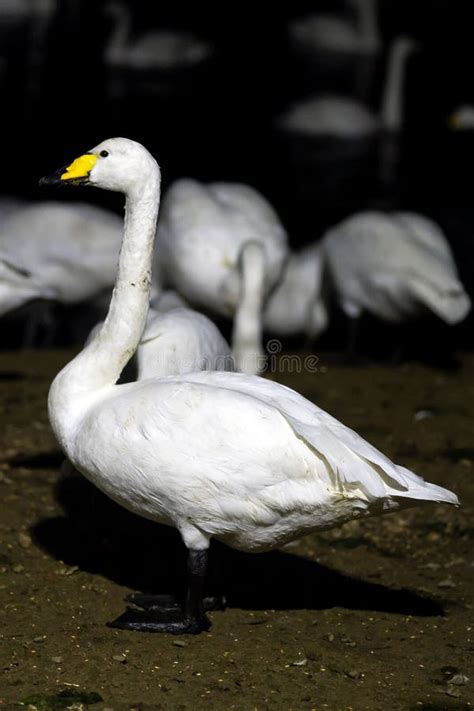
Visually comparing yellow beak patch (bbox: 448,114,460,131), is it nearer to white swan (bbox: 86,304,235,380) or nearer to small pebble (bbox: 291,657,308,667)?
white swan (bbox: 86,304,235,380)

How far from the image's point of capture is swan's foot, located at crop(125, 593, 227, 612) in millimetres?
4895

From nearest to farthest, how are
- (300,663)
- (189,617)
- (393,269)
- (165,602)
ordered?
(300,663) < (189,617) < (165,602) < (393,269)

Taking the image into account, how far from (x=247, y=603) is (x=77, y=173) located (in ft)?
5.98

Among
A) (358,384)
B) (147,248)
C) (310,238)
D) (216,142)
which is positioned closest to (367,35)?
(216,142)

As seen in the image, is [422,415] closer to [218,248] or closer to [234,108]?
[218,248]

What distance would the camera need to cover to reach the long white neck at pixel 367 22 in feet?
A: 71.7

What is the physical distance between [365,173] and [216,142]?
1.78 meters

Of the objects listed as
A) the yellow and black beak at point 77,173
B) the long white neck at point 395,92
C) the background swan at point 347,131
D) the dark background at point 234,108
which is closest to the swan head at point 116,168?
the yellow and black beak at point 77,173

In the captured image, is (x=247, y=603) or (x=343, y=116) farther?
(x=343, y=116)

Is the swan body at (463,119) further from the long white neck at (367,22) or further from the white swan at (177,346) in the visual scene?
the white swan at (177,346)

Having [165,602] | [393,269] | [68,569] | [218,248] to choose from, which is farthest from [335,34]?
[165,602]

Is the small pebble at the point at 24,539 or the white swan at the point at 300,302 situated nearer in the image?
the small pebble at the point at 24,539

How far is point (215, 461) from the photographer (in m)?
4.42

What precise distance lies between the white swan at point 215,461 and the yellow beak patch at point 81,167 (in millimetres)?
65
